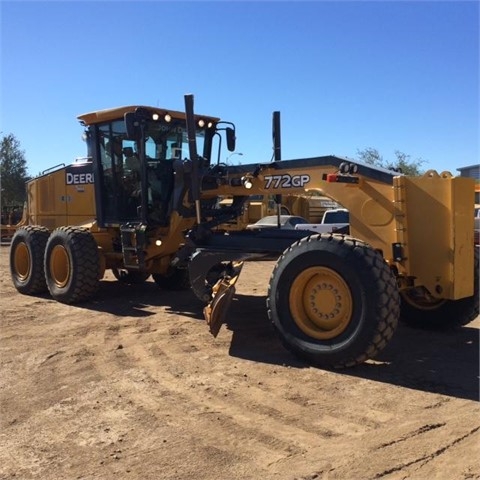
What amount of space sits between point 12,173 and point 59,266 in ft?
127

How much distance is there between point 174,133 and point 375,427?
581 centimetres

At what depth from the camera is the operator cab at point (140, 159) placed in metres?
8.12

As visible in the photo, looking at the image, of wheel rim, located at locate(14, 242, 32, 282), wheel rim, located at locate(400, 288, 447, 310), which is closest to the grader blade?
wheel rim, located at locate(400, 288, 447, 310)

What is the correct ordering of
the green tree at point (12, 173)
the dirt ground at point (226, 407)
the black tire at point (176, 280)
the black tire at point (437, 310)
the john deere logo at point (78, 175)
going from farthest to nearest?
1. the green tree at point (12, 173)
2. the john deere logo at point (78, 175)
3. the black tire at point (176, 280)
4. the black tire at point (437, 310)
5. the dirt ground at point (226, 407)

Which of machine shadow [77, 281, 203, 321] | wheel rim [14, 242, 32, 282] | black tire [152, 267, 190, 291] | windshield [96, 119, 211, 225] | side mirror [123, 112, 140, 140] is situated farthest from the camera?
wheel rim [14, 242, 32, 282]

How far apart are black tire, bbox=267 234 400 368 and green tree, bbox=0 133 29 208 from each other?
40.5 meters

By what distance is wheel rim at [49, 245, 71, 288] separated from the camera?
8.94m

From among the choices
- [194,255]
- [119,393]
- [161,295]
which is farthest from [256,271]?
[119,393]

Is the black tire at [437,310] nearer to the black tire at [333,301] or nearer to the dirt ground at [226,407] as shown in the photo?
the dirt ground at [226,407]

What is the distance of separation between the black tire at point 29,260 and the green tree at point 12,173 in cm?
3410

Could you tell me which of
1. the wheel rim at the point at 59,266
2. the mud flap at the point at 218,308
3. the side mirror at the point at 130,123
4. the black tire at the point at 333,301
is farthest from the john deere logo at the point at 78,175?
the black tire at the point at 333,301

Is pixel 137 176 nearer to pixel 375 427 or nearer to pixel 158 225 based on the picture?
pixel 158 225

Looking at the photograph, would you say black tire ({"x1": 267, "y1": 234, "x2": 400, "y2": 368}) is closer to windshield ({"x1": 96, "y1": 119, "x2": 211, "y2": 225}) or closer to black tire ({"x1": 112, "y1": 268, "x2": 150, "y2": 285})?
windshield ({"x1": 96, "y1": 119, "x2": 211, "y2": 225})

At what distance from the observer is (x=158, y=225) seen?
27.3ft
